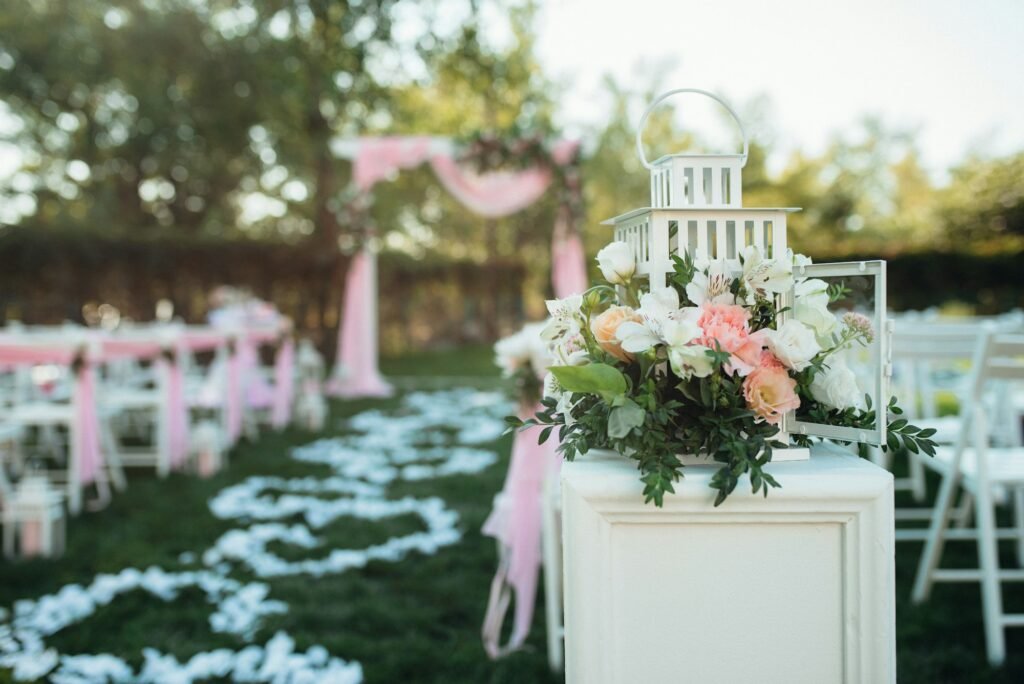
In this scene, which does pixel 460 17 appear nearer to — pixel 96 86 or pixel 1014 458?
pixel 1014 458

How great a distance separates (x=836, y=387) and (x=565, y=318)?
16.5 inches

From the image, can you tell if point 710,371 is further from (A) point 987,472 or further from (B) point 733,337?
(A) point 987,472

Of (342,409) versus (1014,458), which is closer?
(1014,458)

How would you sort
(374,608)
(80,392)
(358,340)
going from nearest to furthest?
(374,608) < (80,392) < (358,340)

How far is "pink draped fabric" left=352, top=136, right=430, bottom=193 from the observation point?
8047 mm

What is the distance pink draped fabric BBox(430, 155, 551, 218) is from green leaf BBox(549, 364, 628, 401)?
6.90 m

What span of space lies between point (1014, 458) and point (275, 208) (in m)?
14.8

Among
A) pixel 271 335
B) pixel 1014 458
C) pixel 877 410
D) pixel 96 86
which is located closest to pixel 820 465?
pixel 877 410

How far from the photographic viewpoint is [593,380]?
1045mm

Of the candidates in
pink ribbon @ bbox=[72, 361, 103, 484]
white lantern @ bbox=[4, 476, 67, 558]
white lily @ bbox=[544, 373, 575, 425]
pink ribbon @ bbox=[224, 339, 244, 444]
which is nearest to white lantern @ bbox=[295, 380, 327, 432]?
pink ribbon @ bbox=[224, 339, 244, 444]

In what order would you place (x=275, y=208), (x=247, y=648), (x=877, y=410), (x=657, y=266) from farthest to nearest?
(x=275, y=208) < (x=247, y=648) < (x=657, y=266) < (x=877, y=410)

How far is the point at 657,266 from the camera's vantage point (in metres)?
1.21

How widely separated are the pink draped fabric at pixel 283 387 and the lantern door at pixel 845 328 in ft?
19.7

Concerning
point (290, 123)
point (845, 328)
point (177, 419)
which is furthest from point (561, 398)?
point (290, 123)
